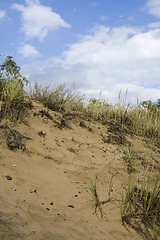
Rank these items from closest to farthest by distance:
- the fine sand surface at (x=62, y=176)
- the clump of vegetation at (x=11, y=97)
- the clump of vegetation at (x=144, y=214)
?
the fine sand surface at (x=62, y=176), the clump of vegetation at (x=144, y=214), the clump of vegetation at (x=11, y=97)

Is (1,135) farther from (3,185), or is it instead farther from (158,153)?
(158,153)

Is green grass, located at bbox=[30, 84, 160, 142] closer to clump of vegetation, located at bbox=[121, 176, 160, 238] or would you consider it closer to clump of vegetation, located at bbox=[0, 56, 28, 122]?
clump of vegetation, located at bbox=[0, 56, 28, 122]

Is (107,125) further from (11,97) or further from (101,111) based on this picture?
(11,97)

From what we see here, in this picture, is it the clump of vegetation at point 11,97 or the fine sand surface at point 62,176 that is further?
the clump of vegetation at point 11,97

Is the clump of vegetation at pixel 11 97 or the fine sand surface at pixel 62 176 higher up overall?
the clump of vegetation at pixel 11 97

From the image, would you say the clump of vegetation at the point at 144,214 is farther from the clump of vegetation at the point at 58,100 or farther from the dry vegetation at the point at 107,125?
the clump of vegetation at the point at 58,100

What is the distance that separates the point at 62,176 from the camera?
3.36 m

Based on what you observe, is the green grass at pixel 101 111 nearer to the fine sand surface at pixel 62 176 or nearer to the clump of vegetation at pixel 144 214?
the fine sand surface at pixel 62 176

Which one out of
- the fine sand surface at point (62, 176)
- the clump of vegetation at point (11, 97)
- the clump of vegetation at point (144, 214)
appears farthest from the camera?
the clump of vegetation at point (11, 97)

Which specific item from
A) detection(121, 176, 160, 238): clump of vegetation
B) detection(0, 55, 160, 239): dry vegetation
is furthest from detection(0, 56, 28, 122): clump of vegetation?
detection(121, 176, 160, 238): clump of vegetation

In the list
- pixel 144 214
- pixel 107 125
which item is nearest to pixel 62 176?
pixel 144 214

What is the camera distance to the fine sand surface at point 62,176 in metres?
2.12

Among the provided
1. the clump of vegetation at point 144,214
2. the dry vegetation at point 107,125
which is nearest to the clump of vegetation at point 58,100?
the dry vegetation at point 107,125

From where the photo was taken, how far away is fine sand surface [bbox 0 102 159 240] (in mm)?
2123
